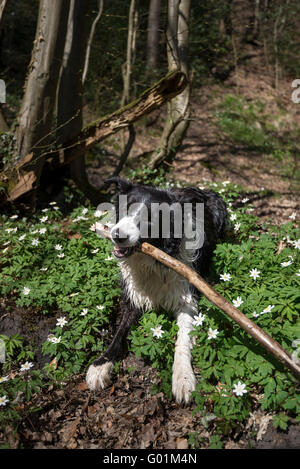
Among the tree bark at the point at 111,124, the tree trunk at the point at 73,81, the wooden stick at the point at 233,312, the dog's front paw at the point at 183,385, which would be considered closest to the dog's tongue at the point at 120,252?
the wooden stick at the point at 233,312

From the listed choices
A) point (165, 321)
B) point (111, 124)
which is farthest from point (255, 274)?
point (111, 124)

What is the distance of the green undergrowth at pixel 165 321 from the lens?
253 cm

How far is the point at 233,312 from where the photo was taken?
2.60 m

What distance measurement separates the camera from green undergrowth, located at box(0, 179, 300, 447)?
2525mm

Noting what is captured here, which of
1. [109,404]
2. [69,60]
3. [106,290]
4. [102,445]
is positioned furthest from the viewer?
[69,60]

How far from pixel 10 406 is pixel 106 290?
4.52 ft

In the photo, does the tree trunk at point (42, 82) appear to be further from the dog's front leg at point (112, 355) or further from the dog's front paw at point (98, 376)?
the dog's front paw at point (98, 376)

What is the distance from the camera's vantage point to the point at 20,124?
527 cm

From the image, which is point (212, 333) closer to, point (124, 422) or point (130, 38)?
point (124, 422)

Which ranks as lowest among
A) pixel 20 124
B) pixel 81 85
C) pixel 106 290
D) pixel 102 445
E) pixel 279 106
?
pixel 102 445

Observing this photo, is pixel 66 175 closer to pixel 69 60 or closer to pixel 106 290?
pixel 69 60

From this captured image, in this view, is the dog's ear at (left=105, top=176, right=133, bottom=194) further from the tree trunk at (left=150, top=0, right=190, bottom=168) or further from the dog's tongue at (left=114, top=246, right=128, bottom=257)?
the tree trunk at (left=150, top=0, right=190, bottom=168)

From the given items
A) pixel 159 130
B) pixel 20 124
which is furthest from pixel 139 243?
pixel 159 130

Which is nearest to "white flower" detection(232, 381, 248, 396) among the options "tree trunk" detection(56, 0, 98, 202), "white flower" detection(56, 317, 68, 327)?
"white flower" detection(56, 317, 68, 327)
